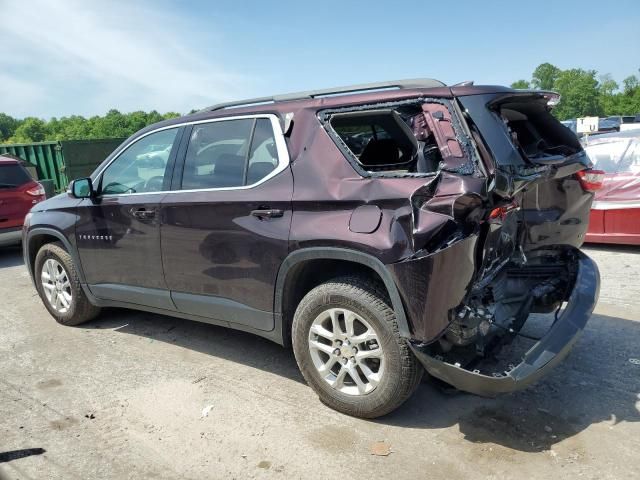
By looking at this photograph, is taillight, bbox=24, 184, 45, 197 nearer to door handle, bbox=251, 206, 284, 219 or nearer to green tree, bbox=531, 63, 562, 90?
door handle, bbox=251, 206, 284, 219

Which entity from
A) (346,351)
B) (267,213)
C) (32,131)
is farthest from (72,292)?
(32,131)

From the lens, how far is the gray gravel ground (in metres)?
2.80

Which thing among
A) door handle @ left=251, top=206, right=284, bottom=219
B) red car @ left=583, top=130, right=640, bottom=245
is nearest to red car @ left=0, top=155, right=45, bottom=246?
door handle @ left=251, top=206, right=284, bottom=219

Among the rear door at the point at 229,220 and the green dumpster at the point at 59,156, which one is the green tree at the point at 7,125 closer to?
the green dumpster at the point at 59,156

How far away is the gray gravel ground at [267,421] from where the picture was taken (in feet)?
9.20

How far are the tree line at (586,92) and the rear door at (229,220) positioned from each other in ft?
242

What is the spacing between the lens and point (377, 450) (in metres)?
2.93

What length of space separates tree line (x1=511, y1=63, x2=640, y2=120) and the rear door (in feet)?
242

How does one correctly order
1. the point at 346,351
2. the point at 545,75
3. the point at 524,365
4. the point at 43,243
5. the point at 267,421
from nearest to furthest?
the point at 524,365 → the point at 346,351 → the point at 267,421 → the point at 43,243 → the point at 545,75

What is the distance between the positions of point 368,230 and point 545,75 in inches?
5356

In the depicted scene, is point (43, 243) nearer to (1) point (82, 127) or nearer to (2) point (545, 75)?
(1) point (82, 127)

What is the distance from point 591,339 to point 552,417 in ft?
4.48

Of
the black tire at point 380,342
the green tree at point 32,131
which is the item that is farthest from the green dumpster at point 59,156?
the green tree at point 32,131

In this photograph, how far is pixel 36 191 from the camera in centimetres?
894
